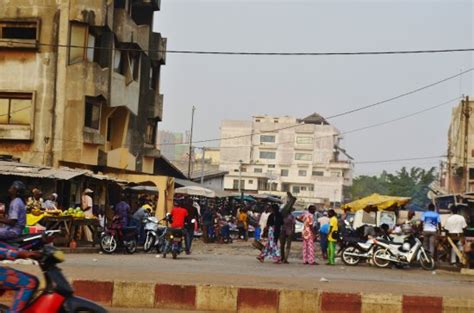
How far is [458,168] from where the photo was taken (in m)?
51.6

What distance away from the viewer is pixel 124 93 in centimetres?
3447

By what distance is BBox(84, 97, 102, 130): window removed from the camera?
3113cm

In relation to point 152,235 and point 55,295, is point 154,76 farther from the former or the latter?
point 55,295

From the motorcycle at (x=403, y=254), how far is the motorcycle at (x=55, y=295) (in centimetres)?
1490

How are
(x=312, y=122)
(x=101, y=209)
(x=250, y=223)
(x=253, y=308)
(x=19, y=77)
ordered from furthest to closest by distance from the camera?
(x=312, y=122), (x=250, y=223), (x=19, y=77), (x=101, y=209), (x=253, y=308)

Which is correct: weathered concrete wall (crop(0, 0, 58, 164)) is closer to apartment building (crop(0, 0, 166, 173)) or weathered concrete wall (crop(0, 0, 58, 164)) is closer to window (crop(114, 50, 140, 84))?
apartment building (crop(0, 0, 166, 173))

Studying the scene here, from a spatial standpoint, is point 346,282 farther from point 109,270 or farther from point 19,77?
point 19,77

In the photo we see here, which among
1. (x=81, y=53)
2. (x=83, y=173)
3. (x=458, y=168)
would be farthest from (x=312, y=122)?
(x=83, y=173)

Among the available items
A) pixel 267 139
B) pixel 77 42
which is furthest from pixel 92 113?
pixel 267 139

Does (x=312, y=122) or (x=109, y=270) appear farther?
(x=312, y=122)

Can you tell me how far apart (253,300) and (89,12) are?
21372mm

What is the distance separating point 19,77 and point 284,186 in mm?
72133

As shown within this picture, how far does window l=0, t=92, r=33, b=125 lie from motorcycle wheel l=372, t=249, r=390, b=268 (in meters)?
15.1

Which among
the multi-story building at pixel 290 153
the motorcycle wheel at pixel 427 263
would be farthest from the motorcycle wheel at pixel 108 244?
the multi-story building at pixel 290 153
